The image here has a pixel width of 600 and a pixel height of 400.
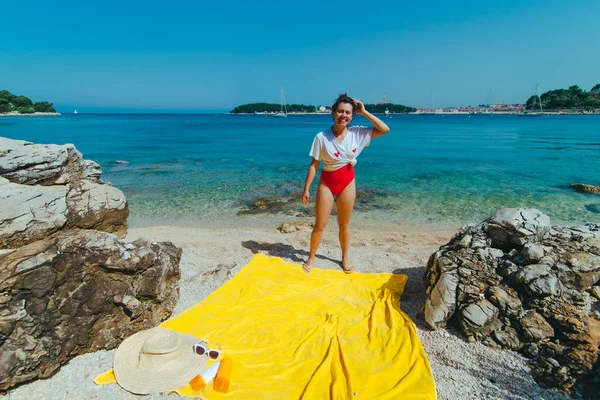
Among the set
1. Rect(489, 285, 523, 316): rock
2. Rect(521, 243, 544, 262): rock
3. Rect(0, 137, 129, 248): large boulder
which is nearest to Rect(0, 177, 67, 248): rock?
Rect(0, 137, 129, 248): large boulder

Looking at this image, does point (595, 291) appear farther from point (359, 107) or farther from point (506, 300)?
point (359, 107)

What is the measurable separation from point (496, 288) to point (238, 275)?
3.68m

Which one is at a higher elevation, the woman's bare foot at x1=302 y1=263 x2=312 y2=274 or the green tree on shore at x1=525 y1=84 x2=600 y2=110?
the green tree on shore at x1=525 y1=84 x2=600 y2=110

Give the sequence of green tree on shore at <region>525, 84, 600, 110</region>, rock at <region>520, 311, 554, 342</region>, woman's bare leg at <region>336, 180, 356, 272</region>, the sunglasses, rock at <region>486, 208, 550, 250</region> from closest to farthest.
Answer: the sunglasses < rock at <region>520, 311, 554, 342</region> < rock at <region>486, 208, 550, 250</region> < woman's bare leg at <region>336, 180, 356, 272</region> < green tree on shore at <region>525, 84, 600, 110</region>

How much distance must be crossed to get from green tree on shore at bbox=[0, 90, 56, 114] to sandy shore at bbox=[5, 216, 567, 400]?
12527 cm

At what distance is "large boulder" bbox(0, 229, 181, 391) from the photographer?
3230 mm

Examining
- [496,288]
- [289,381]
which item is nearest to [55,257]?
[289,381]

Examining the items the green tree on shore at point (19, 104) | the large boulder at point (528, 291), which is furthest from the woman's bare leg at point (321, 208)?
the green tree on shore at point (19, 104)

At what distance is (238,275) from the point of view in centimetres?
544

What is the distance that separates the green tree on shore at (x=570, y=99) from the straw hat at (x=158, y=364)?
169 m

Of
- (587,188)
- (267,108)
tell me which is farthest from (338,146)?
(267,108)

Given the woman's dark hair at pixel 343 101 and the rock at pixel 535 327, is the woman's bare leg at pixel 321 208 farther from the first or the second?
the rock at pixel 535 327

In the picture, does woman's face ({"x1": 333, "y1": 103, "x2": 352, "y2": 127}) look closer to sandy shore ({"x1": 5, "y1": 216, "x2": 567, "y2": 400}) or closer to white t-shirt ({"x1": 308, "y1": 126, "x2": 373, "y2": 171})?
white t-shirt ({"x1": 308, "y1": 126, "x2": 373, "y2": 171})

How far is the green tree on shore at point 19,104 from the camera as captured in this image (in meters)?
99.9
